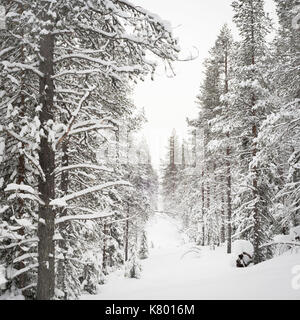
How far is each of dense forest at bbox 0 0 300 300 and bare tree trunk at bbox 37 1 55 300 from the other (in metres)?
0.02

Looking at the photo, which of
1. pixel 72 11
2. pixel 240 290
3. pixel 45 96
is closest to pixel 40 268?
pixel 45 96

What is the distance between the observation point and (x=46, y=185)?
410 cm

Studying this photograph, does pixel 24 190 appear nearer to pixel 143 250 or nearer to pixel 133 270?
pixel 133 270

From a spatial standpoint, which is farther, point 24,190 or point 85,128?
point 85,128

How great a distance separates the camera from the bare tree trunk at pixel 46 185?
4020 mm

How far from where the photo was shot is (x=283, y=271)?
297 inches

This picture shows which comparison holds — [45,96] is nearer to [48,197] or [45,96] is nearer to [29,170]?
[48,197]

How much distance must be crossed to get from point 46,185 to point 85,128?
3.57 feet

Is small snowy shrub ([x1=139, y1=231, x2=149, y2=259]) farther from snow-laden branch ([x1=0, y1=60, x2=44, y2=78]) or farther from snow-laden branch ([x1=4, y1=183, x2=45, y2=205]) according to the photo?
snow-laden branch ([x1=0, y1=60, x2=44, y2=78])

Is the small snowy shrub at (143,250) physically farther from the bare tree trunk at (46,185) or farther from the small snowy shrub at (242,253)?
the bare tree trunk at (46,185)

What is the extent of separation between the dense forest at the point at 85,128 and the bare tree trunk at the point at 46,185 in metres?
0.02

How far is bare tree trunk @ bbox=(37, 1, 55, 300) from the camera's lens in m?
4.02

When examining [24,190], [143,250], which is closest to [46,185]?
[24,190]
